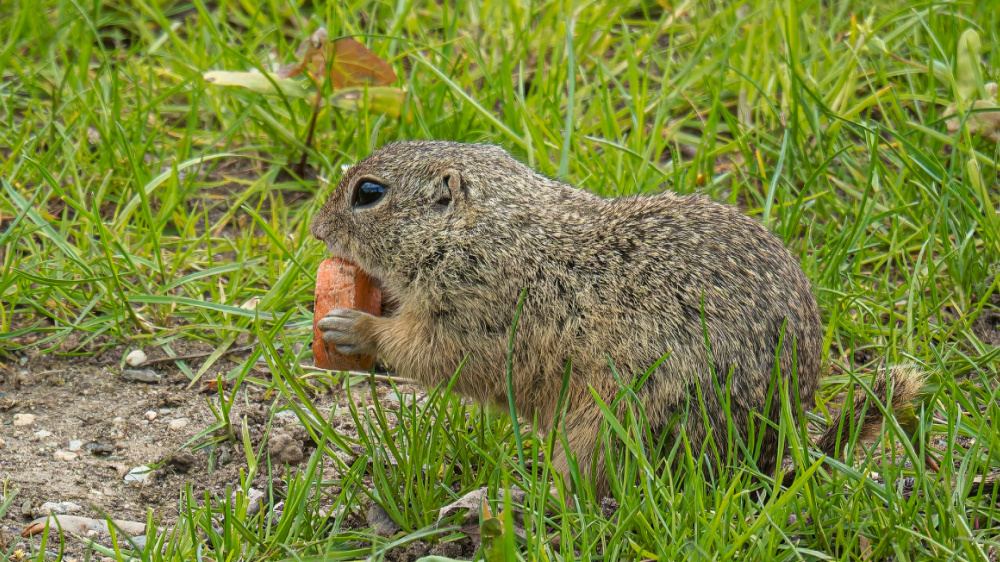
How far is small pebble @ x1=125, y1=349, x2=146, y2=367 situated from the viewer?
455cm

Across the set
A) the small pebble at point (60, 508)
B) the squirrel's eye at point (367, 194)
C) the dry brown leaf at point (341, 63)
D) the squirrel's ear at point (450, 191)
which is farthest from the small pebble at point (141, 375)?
the dry brown leaf at point (341, 63)

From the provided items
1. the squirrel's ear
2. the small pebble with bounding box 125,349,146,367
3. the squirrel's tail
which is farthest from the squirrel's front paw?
the squirrel's tail

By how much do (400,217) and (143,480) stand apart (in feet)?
4.35

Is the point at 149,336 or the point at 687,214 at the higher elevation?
the point at 687,214

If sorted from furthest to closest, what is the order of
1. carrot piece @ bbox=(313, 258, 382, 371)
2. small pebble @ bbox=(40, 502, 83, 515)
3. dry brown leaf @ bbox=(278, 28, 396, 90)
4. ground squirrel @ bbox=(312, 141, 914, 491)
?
dry brown leaf @ bbox=(278, 28, 396, 90) < carrot piece @ bbox=(313, 258, 382, 371) < small pebble @ bbox=(40, 502, 83, 515) < ground squirrel @ bbox=(312, 141, 914, 491)

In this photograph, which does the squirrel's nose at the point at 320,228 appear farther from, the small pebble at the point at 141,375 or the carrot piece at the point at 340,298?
the small pebble at the point at 141,375

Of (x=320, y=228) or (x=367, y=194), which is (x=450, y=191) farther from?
(x=320, y=228)

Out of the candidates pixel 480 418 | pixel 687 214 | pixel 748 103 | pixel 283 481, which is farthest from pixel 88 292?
pixel 748 103

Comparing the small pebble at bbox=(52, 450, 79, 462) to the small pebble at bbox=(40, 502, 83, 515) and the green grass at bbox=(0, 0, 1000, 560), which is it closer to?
the small pebble at bbox=(40, 502, 83, 515)

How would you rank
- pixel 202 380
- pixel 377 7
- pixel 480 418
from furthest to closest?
1. pixel 377 7
2. pixel 202 380
3. pixel 480 418

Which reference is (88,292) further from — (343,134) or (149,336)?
(343,134)

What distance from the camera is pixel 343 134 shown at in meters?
5.50

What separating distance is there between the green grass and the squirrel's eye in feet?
1.97

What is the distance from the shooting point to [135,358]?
457 cm
